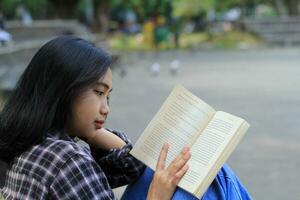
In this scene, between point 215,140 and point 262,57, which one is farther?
point 262,57

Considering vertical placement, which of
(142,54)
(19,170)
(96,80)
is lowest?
(142,54)

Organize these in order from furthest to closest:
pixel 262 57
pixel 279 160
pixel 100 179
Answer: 1. pixel 262 57
2. pixel 279 160
3. pixel 100 179

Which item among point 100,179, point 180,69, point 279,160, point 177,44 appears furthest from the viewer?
point 177,44

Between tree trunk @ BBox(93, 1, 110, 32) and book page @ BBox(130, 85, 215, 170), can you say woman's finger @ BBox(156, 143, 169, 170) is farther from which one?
tree trunk @ BBox(93, 1, 110, 32)

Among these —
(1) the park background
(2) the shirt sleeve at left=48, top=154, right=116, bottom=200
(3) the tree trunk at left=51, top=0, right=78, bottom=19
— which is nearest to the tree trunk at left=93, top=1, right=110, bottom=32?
(1) the park background

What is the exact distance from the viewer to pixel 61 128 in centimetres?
196

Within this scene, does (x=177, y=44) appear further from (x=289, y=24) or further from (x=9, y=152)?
(x=9, y=152)

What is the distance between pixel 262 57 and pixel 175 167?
20.6 m

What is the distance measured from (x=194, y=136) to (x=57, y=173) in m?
0.43

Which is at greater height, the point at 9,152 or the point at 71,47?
the point at 71,47

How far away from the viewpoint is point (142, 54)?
77.3 ft

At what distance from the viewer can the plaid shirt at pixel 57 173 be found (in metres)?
1.82

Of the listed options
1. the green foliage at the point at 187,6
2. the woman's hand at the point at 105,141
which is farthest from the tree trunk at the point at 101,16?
the woman's hand at the point at 105,141

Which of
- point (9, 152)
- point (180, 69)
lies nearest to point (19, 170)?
point (9, 152)
